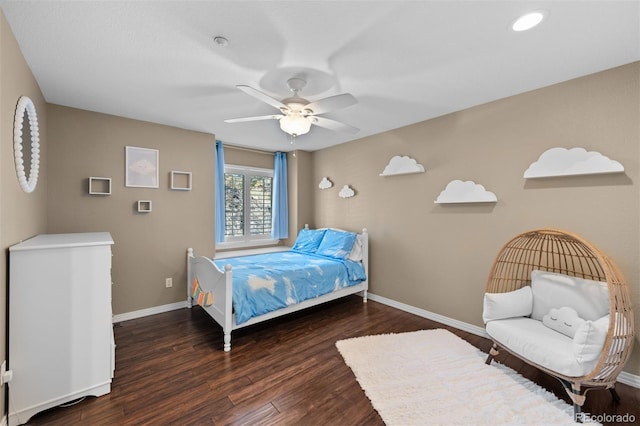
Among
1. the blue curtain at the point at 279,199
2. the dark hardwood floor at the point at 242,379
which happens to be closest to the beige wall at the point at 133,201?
the dark hardwood floor at the point at 242,379

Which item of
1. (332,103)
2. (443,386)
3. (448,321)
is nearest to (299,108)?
(332,103)

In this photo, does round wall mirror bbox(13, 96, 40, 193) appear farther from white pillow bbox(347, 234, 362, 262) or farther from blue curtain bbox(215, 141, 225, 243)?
white pillow bbox(347, 234, 362, 262)

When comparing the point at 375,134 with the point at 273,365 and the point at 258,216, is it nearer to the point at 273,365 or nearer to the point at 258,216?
the point at 258,216

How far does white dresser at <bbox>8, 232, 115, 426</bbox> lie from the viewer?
A: 1739 millimetres

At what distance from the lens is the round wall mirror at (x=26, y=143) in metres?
1.85

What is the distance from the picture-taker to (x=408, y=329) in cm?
314

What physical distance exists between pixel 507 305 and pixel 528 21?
83.6 inches

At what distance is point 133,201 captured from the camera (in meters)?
3.38

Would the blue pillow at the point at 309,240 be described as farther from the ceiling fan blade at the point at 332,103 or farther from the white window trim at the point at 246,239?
the ceiling fan blade at the point at 332,103

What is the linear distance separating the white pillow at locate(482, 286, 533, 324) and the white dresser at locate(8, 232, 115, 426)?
310 cm

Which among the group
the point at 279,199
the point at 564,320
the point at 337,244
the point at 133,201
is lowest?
the point at 564,320

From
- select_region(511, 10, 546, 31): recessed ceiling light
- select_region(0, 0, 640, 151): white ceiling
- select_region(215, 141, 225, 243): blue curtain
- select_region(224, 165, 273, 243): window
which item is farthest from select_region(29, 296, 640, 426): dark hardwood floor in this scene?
select_region(511, 10, 546, 31): recessed ceiling light

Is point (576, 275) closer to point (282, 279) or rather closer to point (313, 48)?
point (282, 279)

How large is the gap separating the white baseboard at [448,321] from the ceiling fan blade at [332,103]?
2.67 meters
